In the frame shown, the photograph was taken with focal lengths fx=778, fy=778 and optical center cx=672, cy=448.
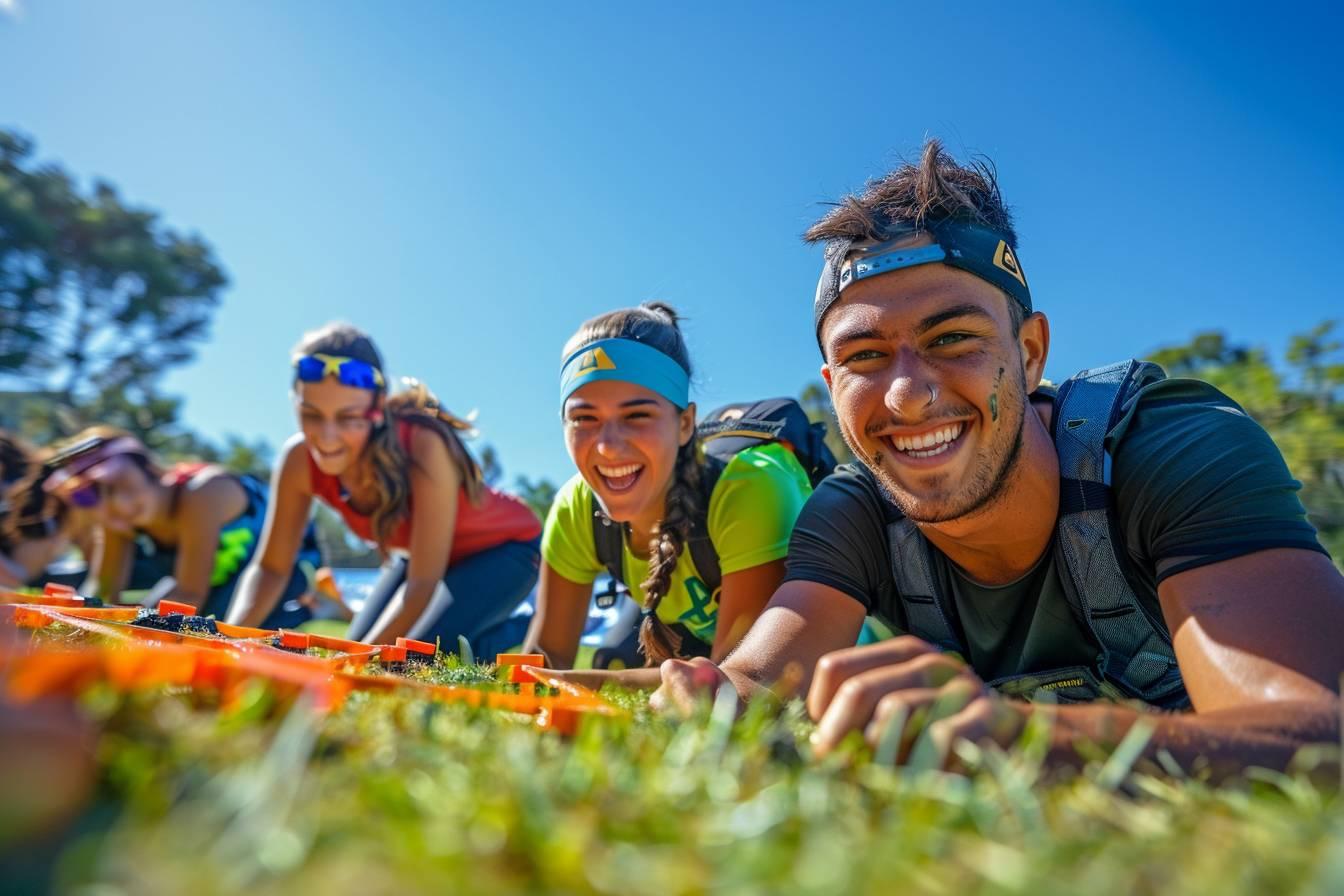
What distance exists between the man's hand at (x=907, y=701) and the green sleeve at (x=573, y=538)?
117 inches

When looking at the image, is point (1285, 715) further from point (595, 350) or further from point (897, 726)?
point (595, 350)

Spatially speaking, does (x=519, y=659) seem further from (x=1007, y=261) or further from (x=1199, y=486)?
(x=1007, y=261)

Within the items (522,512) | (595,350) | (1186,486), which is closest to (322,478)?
(522,512)

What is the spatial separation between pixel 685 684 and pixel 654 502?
2.20m

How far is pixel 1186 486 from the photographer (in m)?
2.15

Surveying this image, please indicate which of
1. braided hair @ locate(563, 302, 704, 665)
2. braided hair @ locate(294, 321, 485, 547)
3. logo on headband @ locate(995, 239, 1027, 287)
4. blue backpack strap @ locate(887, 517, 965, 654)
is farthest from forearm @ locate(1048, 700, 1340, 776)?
braided hair @ locate(294, 321, 485, 547)

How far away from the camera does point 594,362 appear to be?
3889 mm

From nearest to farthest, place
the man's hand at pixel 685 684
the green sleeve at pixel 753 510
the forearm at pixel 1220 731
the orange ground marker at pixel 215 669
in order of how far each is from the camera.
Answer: the orange ground marker at pixel 215 669 < the forearm at pixel 1220 731 < the man's hand at pixel 685 684 < the green sleeve at pixel 753 510

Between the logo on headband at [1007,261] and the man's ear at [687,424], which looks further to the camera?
the man's ear at [687,424]

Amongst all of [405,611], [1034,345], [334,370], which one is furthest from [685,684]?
[334,370]

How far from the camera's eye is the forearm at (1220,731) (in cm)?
117

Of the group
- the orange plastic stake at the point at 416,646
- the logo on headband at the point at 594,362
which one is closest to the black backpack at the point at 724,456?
the logo on headband at the point at 594,362

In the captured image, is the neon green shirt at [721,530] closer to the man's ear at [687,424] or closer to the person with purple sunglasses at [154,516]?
the man's ear at [687,424]

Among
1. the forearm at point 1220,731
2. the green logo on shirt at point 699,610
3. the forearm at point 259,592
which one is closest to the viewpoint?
the forearm at point 1220,731
